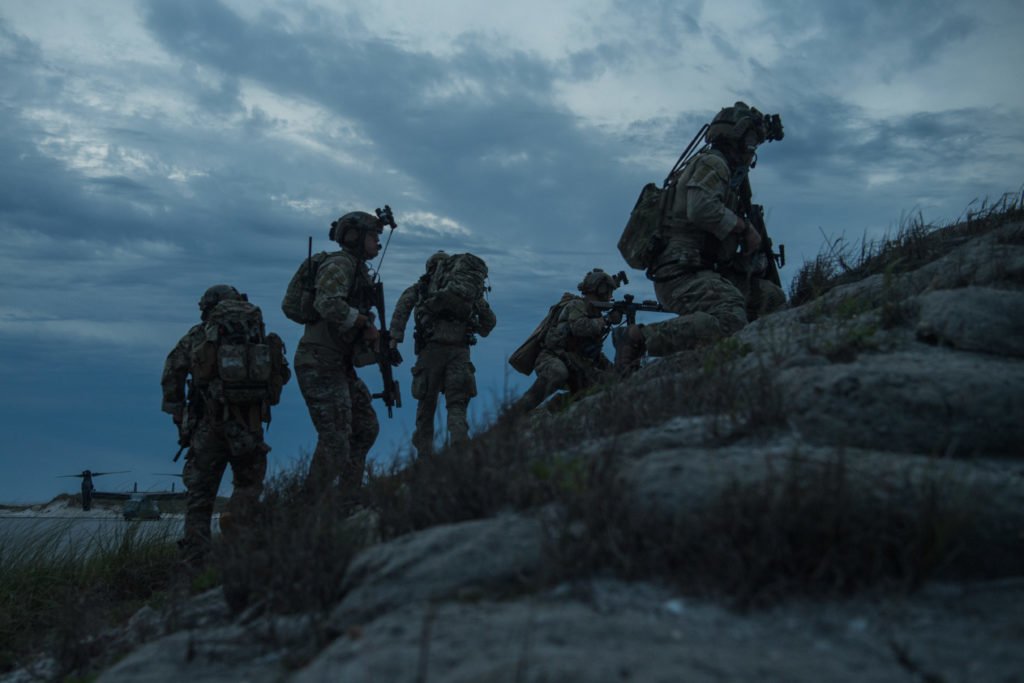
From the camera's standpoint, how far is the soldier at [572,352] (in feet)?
35.9

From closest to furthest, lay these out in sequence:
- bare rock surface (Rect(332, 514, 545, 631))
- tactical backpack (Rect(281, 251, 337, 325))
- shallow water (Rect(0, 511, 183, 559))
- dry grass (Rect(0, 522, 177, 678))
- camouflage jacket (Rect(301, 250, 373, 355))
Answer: bare rock surface (Rect(332, 514, 545, 631)) → dry grass (Rect(0, 522, 177, 678)) → camouflage jacket (Rect(301, 250, 373, 355)) → tactical backpack (Rect(281, 251, 337, 325)) → shallow water (Rect(0, 511, 183, 559))

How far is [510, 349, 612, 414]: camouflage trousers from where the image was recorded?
36.0 ft

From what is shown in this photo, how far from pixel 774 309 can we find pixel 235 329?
5.09 metres

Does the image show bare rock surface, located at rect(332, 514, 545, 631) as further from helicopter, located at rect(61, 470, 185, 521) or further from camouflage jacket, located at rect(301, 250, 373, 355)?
helicopter, located at rect(61, 470, 185, 521)

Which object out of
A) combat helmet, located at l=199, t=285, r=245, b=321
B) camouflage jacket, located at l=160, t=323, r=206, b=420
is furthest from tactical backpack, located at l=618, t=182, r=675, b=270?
camouflage jacket, located at l=160, t=323, r=206, b=420

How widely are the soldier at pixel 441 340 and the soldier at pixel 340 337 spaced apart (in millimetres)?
1088

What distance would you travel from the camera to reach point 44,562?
9.05 meters

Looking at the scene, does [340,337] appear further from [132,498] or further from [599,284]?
[132,498]

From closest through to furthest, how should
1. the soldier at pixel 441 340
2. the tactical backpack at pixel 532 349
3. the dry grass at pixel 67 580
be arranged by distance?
1. the dry grass at pixel 67 580
2. the soldier at pixel 441 340
3. the tactical backpack at pixel 532 349

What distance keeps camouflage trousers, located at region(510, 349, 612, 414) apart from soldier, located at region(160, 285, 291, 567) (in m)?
3.54

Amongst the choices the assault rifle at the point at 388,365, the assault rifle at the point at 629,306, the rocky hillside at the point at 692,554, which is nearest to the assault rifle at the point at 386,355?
the assault rifle at the point at 388,365

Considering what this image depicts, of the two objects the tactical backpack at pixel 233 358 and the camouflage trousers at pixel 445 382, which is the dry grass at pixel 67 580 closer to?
the tactical backpack at pixel 233 358

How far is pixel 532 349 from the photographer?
38.0 feet

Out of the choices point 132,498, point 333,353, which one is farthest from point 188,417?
point 132,498
